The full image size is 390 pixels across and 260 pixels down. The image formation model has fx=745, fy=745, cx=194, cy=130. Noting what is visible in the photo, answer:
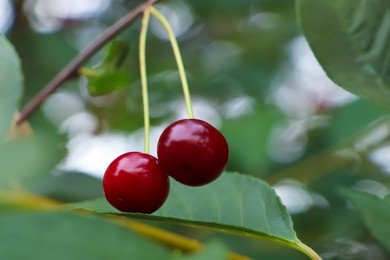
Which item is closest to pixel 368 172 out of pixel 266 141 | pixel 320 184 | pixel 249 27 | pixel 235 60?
pixel 320 184

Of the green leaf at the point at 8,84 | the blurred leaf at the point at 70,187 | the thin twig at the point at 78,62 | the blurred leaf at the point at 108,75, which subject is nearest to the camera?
the green leaf at the point at 8,84

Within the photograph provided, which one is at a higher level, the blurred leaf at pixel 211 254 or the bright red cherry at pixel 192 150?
the blurred leaf at pixel 211 254

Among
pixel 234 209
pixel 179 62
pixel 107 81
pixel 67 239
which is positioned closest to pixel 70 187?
pixel 107 81

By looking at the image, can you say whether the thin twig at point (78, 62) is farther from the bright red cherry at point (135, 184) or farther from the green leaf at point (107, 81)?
the bright red cherry at point (135, 184)

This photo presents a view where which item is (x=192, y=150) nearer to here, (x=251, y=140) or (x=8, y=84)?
(x=8, y=84)

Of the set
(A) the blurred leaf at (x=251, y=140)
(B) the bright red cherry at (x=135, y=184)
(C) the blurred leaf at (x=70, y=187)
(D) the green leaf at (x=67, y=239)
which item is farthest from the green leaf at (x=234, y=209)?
(A) the blurred leaf at (x=251, y=140)

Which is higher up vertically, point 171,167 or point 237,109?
point 171,167

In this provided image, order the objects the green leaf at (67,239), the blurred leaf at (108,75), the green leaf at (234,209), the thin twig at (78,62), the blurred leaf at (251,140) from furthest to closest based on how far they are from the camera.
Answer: the blurred leaf at (251,140)
the blurred leaf at (108,75)
the thin twig at (78,62)
the green leaf at (234,209)
the green leaf at (67,239)

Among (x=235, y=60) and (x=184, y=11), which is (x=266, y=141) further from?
(x=184, y=11)
